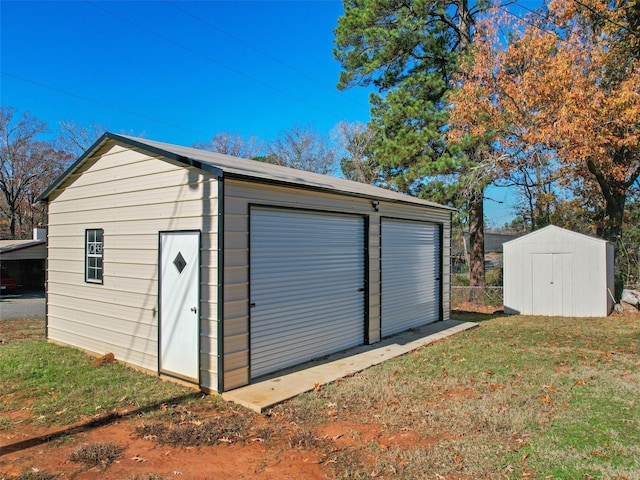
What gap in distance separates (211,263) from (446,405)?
3.20 m

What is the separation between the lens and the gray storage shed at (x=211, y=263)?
17.4 feet

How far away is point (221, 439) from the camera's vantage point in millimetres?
4027

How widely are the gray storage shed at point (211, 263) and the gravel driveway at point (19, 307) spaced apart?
6861 millimetres

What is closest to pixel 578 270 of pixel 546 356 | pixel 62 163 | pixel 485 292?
pixel 485 292

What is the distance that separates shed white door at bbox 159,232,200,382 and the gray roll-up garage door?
407 centimetres

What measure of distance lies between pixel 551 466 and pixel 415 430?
1.19 metres

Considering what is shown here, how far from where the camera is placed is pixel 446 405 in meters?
4.80

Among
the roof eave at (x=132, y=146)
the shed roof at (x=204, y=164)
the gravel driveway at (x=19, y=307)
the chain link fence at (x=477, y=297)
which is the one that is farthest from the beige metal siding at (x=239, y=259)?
the gravel driveway at (x=19, y=307)

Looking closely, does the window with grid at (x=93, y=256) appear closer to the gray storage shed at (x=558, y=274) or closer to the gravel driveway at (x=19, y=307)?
the gravel driveway at (x=19, y=307)

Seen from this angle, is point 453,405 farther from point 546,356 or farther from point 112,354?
point 112,354

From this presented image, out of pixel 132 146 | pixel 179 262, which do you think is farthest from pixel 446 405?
pixel 132 146

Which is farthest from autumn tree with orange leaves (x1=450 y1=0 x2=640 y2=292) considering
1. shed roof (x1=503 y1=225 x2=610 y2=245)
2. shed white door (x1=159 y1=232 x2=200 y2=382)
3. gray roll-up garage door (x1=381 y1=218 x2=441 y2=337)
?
shed white door (x1=159 y1=232 x2=200 y2=382)

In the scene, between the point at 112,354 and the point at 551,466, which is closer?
the point at 551,466

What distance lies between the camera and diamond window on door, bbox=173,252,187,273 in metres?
5.60
